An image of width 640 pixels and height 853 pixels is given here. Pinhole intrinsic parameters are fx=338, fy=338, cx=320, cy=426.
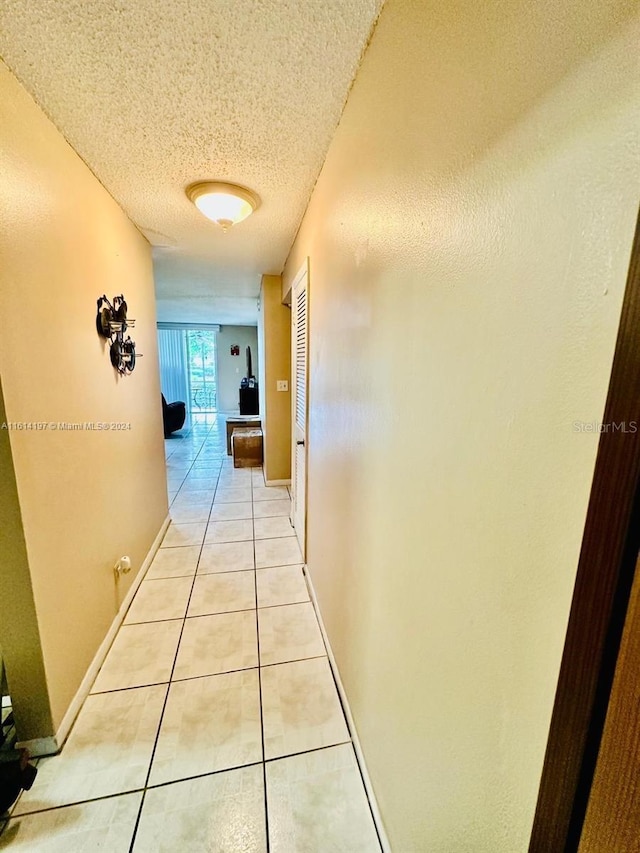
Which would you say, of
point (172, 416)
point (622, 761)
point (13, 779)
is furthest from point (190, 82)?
point (172, 416)

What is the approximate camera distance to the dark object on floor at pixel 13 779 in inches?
41.3

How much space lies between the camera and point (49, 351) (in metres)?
1.28

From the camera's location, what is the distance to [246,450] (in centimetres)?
471

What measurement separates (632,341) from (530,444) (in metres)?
0.18

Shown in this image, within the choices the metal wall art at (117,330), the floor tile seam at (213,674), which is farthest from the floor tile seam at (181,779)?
the metal wall art at (117,330)

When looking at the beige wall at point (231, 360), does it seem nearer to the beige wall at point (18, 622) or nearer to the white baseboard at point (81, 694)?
the white baseboard at point (81, 694)

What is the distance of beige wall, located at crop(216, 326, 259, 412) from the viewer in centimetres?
828

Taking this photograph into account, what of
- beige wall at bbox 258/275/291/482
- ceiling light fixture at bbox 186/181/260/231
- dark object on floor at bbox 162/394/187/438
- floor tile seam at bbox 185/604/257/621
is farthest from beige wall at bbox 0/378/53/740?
dark object on floor at bbox 162/394/187/438

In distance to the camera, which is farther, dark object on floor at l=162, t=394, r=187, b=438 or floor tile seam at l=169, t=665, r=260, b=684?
dark object on floor at l=162, t=394, r=187, b=438

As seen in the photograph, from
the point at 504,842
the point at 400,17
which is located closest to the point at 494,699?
the point at 504,842

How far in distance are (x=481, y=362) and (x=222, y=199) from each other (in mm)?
1853

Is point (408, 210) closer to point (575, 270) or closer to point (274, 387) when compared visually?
point (575, 270)

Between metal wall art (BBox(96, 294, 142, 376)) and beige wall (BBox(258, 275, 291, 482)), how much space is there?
1774 mm

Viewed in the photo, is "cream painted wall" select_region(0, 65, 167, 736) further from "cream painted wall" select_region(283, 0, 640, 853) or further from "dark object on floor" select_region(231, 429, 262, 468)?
"dark object on floor" select_region(231, 429, 262, 468)
